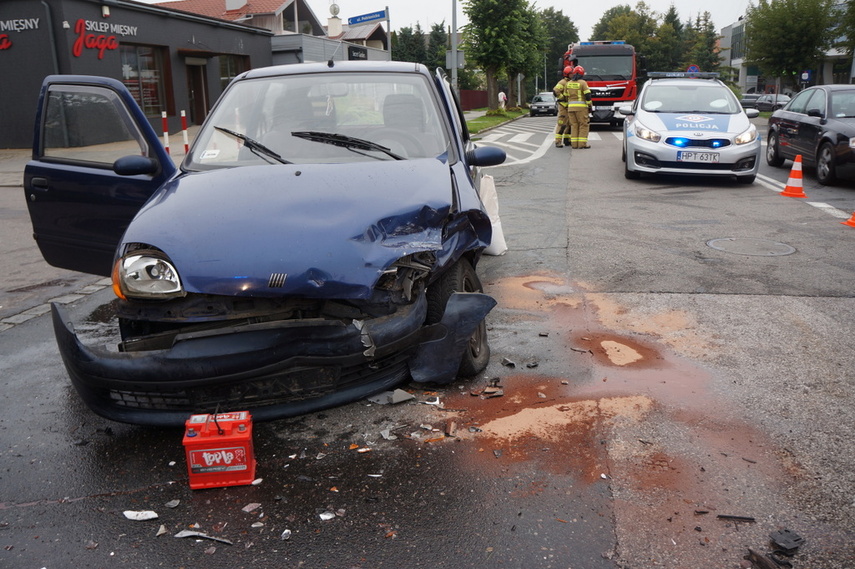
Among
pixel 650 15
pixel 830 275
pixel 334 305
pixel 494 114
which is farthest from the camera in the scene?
pixel 650 15

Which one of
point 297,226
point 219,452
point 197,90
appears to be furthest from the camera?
point 197,90

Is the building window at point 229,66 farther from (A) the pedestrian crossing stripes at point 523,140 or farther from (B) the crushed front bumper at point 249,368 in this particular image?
(B) the crushed front bumper at point 249,368

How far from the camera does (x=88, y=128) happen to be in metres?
5.34

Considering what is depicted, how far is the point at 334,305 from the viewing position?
353 centimetres

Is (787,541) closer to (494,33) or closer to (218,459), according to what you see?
(218,459)

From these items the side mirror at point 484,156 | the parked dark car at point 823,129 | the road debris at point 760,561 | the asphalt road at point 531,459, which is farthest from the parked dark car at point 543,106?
the road debris at point 760,561

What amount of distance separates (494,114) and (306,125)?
117ft

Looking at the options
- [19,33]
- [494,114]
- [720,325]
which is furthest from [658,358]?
[494,114]

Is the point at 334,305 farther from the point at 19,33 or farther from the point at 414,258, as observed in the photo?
the point at 19,33

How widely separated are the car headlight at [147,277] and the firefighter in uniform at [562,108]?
15.2 m

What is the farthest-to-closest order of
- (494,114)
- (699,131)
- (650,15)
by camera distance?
1. (650,15)
2. (494,114)
3. (699,131)

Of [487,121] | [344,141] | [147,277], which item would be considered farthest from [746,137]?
[487,121]

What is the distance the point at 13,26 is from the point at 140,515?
23768mm

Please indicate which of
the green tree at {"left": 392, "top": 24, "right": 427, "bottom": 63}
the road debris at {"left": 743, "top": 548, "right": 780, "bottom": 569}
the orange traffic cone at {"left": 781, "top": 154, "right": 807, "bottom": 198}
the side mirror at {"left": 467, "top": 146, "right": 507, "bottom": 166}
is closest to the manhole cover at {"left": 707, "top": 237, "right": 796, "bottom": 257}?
the side mirror at {"left": 467, "top": 146, "right": 507, "bottom": 166}
